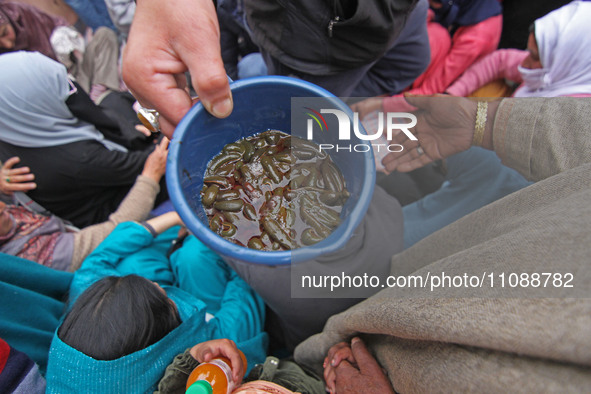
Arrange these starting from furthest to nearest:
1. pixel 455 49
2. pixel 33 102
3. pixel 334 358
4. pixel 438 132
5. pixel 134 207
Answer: pixel 455 49 → pixel 134 207 → pixel 33 102 → pixel 438 132 → pixel 334 358

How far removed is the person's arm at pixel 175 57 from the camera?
686mm

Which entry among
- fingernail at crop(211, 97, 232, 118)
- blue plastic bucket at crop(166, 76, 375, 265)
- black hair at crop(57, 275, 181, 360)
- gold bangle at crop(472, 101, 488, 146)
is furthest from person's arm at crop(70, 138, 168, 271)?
gold bangle at crop(472, 101, 488, 146)

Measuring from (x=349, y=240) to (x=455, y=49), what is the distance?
1.93 m

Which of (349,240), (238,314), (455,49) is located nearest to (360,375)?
(349,240)

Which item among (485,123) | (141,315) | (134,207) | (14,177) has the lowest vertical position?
(134,207)

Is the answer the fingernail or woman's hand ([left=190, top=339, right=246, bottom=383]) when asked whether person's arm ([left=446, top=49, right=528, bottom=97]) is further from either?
woman's hand ([left=190, top=339, right=246, bottom=383])

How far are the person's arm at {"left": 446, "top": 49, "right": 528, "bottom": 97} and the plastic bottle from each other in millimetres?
2182

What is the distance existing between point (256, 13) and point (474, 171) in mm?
1060

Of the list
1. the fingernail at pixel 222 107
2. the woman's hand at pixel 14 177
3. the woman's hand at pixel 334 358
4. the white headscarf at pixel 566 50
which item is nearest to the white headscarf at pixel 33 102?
the woman's hand at pixel 14 177

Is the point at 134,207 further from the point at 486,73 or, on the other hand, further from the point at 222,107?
the point at 486,73

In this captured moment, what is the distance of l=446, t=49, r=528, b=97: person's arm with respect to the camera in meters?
2.05

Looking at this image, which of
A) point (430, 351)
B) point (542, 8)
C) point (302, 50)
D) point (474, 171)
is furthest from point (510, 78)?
point (430, 351)

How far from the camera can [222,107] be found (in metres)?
0.72

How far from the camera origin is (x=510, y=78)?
6.88 feet
